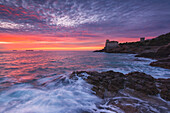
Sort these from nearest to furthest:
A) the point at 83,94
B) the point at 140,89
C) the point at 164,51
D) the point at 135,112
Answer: the point at 135,112, the point at 140,89, the point at 83,94, the point at 164,51

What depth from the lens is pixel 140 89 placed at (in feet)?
14.1

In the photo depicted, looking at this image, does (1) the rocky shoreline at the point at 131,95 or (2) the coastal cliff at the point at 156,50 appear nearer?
(1) the rocky shoreline at the point at 131,95

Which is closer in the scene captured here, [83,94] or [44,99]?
[44,99]

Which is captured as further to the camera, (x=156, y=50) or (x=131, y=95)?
(x=156, y=50)

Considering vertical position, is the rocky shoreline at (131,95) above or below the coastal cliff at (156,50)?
below

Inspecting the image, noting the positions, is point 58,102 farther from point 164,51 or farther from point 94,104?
point 164,51

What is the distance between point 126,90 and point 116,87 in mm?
523

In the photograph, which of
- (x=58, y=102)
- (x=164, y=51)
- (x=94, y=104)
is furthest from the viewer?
(x=164, y=51)

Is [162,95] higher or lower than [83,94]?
higher

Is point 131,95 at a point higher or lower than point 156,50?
lower

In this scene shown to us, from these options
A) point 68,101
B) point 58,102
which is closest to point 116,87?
point 68,101

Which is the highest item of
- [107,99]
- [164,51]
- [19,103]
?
[164,51]

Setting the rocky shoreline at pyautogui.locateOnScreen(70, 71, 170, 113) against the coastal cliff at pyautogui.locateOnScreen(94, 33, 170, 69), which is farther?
the coastal cliff at pyautogui.locateOnScreen(94, 33, 170, 69)

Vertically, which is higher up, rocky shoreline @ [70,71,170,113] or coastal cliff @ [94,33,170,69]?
coastal cliff @ [94,33,170,69]
